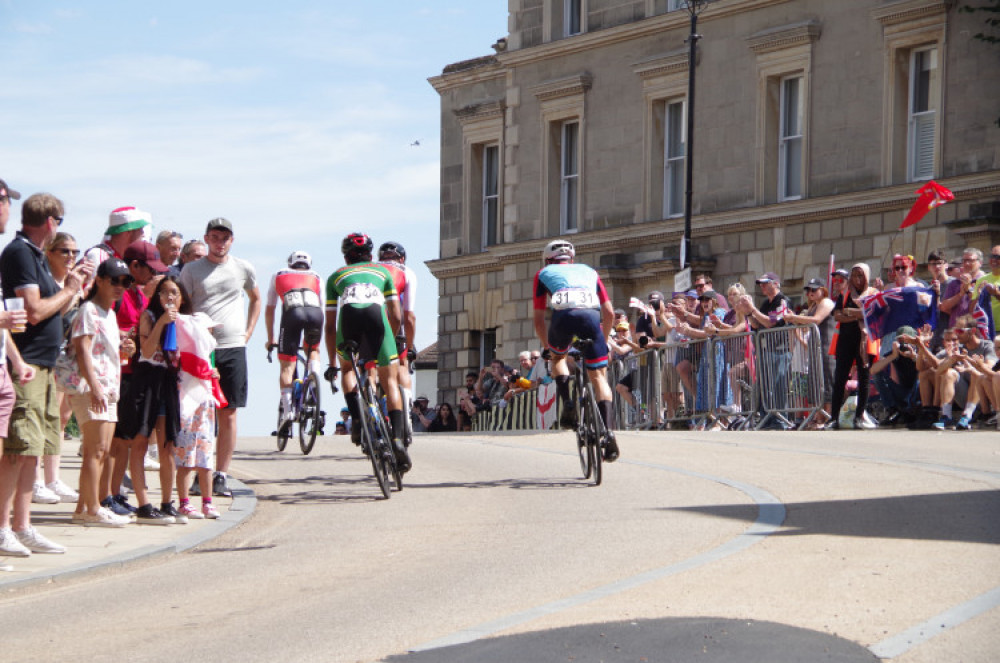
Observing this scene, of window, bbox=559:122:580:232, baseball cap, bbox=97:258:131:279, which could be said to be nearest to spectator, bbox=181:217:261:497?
baseball cap, bbox=97:258:131:279

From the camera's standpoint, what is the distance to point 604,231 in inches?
1645

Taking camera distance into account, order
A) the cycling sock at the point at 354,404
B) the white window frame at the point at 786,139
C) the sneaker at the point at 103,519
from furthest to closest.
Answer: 1. the white window frame at the point at 786,139
2. the cycling sock at the point at 354,404
3. the sneaker at the point at 103,519

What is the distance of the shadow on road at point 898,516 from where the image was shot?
34.4 feet

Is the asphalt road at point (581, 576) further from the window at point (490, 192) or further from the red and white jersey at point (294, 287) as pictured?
the window at point (490, 192)

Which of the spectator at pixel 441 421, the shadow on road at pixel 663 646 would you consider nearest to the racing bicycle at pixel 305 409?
the shadow on road at pixel 663 646

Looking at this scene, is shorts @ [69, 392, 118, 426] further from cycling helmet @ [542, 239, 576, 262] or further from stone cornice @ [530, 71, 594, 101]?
stone cornice @ [530, 71, 594, 101]

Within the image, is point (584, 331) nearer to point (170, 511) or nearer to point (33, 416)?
point (170, 511)

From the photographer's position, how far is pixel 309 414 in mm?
18891

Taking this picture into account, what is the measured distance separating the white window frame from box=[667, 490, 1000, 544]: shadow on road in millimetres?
25384

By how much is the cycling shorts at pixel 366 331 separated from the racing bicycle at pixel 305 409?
4871mm

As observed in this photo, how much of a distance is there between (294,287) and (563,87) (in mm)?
25437

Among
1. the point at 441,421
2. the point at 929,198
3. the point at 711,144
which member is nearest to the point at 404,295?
the point at 929,198

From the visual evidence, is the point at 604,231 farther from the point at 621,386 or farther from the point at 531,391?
the point at 621,386

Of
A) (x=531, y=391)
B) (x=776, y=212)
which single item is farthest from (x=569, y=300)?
(x=776, y=212)
